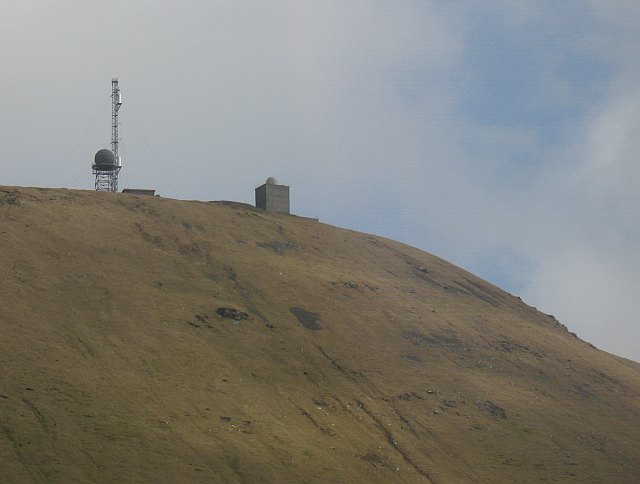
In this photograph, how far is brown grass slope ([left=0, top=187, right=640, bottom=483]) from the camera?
125ft

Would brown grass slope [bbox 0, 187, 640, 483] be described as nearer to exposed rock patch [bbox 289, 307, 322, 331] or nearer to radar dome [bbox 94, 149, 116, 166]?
exposed rock patch [bbox 289, 307, 322, 331]

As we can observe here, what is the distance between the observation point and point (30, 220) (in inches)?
2100

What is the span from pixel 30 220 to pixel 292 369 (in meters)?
17.5

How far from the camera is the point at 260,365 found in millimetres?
47094

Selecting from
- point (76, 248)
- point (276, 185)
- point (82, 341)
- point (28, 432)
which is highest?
point (276, 185)

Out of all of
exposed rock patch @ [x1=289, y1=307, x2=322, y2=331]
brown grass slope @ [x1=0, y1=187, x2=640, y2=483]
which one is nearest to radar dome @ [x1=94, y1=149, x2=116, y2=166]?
brown grass slope @ [x1=0, y1=187, x2=640, y2=483]

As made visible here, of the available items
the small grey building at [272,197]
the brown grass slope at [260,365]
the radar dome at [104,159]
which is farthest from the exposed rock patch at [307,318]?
the radar dome at [104,159]

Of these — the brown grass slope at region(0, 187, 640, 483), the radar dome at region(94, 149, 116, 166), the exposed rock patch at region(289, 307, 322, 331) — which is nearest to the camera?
the brown grass slope at region(0, 187, 640, 483)

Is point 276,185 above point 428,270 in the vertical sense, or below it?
above

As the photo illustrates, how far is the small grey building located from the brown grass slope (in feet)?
12.1

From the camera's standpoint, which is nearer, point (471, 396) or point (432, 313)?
point (471, 396)

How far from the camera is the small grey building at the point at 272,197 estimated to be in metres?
71.6

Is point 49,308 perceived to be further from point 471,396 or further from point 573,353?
point 573,353

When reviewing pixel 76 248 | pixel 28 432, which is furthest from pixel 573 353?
pixel 28 432
